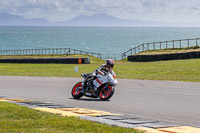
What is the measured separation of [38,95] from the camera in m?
14.4

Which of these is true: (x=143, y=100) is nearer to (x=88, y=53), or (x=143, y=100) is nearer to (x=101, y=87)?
(x=101, y=87)

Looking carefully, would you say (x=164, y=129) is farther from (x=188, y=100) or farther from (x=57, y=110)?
(x=188, y=100)

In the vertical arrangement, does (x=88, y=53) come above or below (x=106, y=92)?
above

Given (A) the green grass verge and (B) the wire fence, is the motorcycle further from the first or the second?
(B) the wire fence

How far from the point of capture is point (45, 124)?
7.67 m

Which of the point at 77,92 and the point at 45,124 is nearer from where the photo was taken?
the point at 45,124

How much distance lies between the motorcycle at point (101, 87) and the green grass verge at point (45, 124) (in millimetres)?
3100

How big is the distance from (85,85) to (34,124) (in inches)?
206

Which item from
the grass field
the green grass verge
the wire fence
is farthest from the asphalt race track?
the wire fence

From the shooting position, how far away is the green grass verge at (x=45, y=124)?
23.3 feet

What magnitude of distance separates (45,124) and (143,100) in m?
5.13

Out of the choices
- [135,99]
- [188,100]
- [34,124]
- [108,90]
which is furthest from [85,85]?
[34,124]

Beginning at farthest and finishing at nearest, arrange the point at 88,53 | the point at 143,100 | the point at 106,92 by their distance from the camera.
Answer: the point at 88,53
the point at 106,92
the point at 143,100

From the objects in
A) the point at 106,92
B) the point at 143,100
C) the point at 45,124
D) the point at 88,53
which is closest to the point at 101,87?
the point at 106,92
